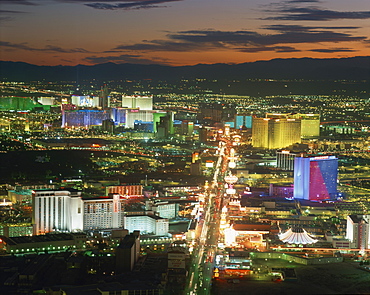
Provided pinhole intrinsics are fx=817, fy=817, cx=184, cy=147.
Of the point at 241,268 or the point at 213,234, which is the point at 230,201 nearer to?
the point at 213,234

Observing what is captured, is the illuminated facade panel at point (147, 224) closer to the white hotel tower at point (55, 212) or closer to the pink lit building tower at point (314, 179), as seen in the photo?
the white hotel tower at point (55, 212)

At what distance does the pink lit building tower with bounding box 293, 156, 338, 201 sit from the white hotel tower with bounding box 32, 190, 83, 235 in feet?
18.3

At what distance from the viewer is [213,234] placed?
14.0 m

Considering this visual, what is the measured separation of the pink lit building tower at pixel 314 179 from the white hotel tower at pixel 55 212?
557 centimetres

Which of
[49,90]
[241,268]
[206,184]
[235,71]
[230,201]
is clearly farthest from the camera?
[235,71]

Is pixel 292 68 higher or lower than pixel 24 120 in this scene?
higher

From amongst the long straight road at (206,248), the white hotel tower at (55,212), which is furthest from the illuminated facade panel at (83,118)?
the white hotel tower at (55,212)

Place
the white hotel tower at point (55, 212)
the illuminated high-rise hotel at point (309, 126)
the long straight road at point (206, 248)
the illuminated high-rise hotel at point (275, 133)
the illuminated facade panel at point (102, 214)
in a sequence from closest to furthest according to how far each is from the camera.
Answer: the long straight road at point (206, 248) < the white hotel tower at point (55, 212) < the illuminated facade panel at point (102, 214) < the illuminated high-rise hotel at point (275, 133) < the illuminated high-rise hotel at point (309, 126)

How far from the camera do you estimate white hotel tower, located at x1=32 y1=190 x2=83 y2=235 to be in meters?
14.3

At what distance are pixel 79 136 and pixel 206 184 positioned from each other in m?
10.6

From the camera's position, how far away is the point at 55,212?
47.5ft

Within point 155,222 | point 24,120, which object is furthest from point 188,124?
point 155,222

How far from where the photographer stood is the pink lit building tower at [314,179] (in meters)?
17.8

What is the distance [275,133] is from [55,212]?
13217mm
